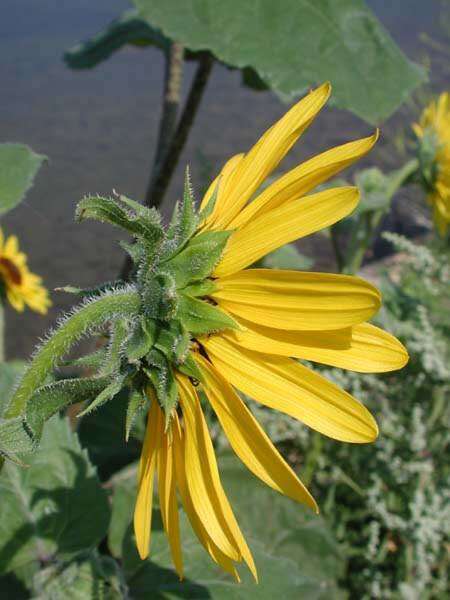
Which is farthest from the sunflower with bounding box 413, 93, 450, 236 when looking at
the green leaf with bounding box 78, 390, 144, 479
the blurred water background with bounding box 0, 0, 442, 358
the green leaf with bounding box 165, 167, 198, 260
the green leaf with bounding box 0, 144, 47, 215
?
the blurred water background with bounding box 0, 0, 442, 358

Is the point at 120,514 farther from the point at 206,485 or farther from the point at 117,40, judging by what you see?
the point at 117,40

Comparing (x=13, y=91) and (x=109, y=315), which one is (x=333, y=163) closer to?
(x=109, y=315)

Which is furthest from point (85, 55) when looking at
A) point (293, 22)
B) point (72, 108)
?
point (72, 108)

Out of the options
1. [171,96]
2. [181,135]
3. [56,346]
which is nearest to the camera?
[56,346]

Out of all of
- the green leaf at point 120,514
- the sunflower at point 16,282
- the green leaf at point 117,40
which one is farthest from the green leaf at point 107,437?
the green leaf at point 117,40

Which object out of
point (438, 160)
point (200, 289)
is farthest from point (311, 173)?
point (438, 160)

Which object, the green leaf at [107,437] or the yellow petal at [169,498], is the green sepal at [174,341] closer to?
the yellow petal at [169,498]
